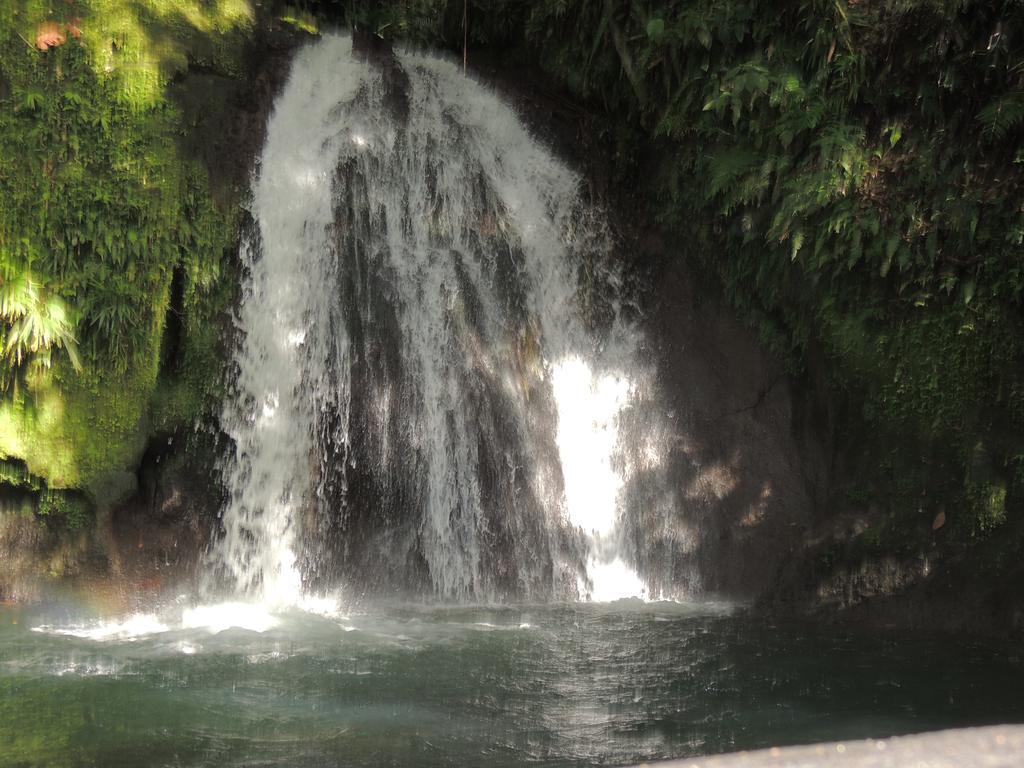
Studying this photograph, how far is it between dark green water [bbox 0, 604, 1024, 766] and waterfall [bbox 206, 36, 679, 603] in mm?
839

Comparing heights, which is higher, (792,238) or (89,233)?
(792,238)

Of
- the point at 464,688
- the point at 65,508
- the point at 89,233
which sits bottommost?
the point at 464,688

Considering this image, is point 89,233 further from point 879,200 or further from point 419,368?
point 879,200

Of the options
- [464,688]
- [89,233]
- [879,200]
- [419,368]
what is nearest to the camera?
[464,688]

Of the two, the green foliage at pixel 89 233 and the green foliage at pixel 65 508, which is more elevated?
the green foliage at pixel 89 233

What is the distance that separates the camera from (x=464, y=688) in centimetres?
611

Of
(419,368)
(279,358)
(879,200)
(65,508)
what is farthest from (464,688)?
(879,200)

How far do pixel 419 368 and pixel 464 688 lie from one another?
147 inches

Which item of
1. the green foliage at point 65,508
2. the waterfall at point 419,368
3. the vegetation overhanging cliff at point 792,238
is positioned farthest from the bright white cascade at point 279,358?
the green foliage at point 65,508

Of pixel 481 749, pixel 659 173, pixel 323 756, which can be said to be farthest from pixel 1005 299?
pixel 323 756

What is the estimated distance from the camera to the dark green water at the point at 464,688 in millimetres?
5219

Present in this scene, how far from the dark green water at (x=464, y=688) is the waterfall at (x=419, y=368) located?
0.84m

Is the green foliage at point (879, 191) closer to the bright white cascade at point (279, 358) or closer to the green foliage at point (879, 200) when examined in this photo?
the green foliage at point (879, 200)

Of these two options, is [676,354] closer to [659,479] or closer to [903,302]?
[659,479]
